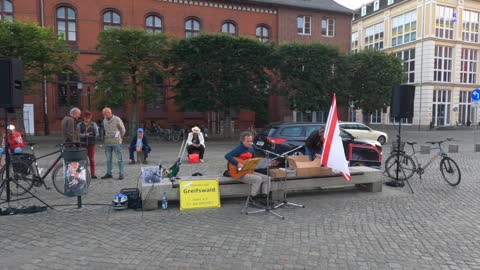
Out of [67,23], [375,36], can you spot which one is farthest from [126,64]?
[375,36]

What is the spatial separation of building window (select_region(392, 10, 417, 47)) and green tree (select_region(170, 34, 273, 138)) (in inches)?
1161

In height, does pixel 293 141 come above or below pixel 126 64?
below

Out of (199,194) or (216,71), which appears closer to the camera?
(199,194)

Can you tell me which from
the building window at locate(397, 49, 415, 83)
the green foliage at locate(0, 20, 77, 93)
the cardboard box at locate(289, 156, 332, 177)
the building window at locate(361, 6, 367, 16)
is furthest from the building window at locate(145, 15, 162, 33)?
the building window at locate(361, 6, 367, 16)

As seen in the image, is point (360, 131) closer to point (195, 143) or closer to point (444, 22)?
point (195, 143)

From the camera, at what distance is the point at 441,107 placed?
4244 centimetres

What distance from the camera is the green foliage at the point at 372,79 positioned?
28766mm

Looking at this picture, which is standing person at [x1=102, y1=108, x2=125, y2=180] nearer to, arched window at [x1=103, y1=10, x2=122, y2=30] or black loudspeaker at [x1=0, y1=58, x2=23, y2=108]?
black loudspeaker at [x1=0, y1=58, x2=23, y2=108]

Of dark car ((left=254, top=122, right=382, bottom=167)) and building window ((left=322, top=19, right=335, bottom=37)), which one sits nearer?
dark car ((left=254, top=122, right=382, bottom=167))

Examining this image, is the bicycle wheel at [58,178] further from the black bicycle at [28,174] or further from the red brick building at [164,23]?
the red brick building at [164,23]

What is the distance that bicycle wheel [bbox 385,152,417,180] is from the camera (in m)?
8.82

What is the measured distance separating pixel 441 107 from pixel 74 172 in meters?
46.2

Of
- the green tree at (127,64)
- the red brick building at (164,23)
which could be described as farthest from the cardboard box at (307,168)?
the red brick building at (164,23)

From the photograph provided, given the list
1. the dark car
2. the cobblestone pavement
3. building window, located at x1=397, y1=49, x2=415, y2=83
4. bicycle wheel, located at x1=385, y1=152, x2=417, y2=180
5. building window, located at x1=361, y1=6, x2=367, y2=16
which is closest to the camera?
the cobblestone pavement
